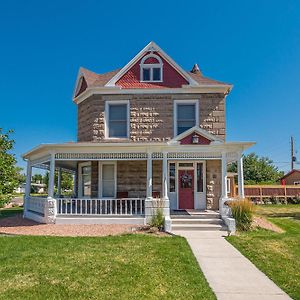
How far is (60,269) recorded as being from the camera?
6875 millimetres

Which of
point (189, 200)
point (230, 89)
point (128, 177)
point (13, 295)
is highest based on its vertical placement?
point (230, 89)

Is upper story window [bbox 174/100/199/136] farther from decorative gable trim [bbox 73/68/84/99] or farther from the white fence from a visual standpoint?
the white fence

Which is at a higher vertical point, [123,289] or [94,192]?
[94,192]

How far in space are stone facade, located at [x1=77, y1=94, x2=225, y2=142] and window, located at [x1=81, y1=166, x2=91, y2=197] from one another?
176cm

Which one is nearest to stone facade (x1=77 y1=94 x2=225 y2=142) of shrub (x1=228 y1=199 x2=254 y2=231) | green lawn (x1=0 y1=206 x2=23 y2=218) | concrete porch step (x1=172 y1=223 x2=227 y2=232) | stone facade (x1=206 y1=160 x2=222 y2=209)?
stone facade (x1=206 y1=160 x2=222 y2=209)

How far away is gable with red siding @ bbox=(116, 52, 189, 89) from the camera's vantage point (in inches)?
667

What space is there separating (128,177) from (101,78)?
20.8 feet

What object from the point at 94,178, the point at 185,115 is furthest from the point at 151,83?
the point at 94,178

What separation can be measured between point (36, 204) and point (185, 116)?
28.8ft

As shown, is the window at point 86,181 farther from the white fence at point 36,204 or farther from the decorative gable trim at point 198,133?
the decorative gable trim at point 198,133

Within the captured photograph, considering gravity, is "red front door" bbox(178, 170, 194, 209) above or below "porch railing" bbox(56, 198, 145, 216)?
above

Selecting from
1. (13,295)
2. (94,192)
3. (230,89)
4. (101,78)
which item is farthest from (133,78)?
(13,295)

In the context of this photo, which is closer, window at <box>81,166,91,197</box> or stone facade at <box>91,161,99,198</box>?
stone facade at <box>91,161,99,198</box>

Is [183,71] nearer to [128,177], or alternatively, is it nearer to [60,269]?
[128,177]
